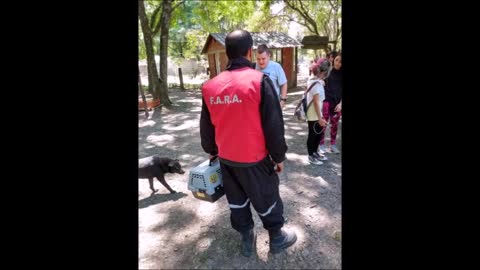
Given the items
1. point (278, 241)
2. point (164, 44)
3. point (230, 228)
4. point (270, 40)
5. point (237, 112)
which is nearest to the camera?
point (237, 112)

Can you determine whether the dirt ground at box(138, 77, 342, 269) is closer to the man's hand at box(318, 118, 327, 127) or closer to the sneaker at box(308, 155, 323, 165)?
the sneaker at box(308, 155, 323, 165)

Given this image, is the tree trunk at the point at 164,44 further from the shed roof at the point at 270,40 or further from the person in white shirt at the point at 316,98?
the person in white shirt at the point at 316,98

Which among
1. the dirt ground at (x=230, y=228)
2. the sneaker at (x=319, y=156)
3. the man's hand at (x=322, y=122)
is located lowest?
the dirt ground at (x=230, y=228)

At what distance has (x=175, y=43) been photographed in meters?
32.4

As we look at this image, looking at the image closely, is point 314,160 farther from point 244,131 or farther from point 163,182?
point 244,131

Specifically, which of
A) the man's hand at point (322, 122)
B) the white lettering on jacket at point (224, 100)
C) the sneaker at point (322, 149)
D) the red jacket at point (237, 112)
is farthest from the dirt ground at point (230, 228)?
the white lettering on jacket at point (224, 100)

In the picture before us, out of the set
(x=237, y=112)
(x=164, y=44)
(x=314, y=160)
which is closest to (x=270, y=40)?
(x=164, y=44)

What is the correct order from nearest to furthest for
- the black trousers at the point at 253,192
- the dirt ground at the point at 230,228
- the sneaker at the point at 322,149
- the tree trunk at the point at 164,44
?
the black trousers at the point at 253,192, the dirt ground at the point at 230,228, the sneaker at the point at 322,149, the tree trunk at the point at 164,44

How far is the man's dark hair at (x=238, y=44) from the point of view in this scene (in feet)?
7.22

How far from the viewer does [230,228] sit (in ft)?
10.4

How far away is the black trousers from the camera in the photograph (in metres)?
2.39

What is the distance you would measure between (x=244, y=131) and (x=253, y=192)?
58 cm
